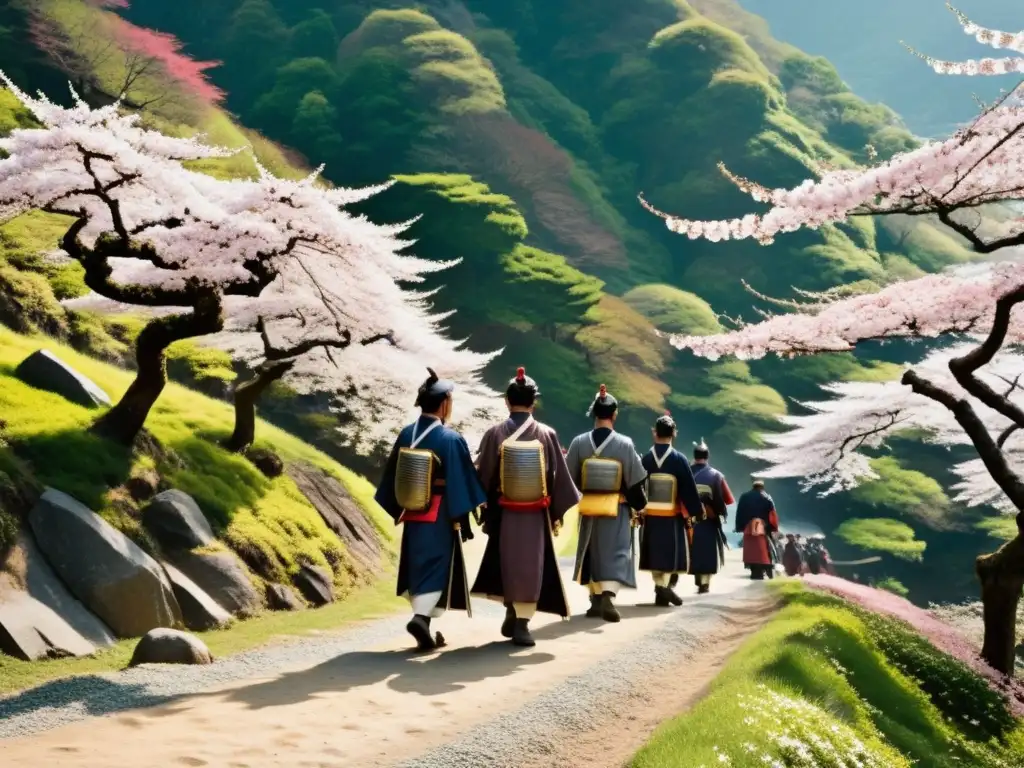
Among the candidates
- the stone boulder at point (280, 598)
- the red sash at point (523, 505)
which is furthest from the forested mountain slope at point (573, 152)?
the red sash at point (523, 505)

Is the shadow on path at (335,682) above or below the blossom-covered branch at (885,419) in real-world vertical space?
below

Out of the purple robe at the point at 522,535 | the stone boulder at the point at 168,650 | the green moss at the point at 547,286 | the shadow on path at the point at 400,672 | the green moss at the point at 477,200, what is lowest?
the shadow on path at the point at 400,672

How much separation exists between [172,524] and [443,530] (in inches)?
153

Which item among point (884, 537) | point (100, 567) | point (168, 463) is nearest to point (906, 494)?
point (884, 537)

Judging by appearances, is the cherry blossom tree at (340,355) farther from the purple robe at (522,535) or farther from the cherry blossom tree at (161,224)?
the purple robe at (522,535)

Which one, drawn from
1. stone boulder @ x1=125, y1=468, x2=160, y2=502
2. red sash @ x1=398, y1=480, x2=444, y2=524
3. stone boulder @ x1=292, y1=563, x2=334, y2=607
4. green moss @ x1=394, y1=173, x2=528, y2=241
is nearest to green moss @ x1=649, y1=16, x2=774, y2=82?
green moss @ x1=394, y1=173, x2=528, y2=241

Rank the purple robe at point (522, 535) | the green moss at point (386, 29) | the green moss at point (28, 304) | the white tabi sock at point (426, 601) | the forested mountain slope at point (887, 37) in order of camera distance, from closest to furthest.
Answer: the white tabi sock at point (426, 601)
the purple robe at point (522, 535)
the green moss at point (28, 304)
the green moss at point (386, 29)
the forested mountain slope at point (887, 37)

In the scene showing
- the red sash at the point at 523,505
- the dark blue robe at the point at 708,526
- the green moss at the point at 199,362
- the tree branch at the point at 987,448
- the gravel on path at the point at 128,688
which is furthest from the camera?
the green moss at the point at 199,362

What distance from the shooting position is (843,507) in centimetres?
4262

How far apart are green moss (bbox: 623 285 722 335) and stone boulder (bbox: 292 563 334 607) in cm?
3614

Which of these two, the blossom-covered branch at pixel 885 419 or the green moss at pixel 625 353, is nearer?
the blossom-covered branch at pixel 885 419

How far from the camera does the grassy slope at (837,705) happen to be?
19.5 feet

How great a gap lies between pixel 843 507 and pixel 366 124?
1065 inches

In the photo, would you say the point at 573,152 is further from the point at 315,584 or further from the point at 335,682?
the point at 335,682
